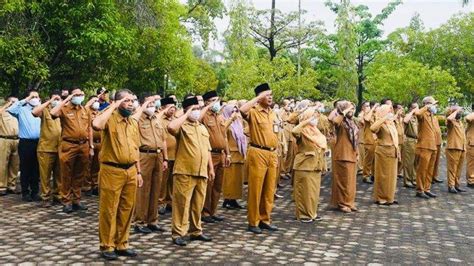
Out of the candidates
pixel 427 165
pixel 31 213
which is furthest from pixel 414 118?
pixel 31 213

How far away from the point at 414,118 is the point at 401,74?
57.5ft

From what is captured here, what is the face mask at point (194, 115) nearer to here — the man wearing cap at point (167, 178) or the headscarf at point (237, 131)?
the man wearing cap at point (167, 178)

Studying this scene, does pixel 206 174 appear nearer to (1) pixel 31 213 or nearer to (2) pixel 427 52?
(1) pixel 31 213

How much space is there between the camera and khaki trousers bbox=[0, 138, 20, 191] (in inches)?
385

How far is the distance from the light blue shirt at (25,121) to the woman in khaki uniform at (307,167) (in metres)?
4.43

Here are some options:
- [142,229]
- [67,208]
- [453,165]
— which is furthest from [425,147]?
[67,208]

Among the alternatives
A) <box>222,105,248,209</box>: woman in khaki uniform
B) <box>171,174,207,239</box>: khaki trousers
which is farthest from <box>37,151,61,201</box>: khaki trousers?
<box>171,174,207,239</box>: khaki trousers

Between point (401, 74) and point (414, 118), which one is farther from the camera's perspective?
point (401, 74)

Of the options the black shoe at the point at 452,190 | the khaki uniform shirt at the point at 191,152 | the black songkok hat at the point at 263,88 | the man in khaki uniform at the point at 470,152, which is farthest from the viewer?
the man in khaki uniform at the point at 470,152

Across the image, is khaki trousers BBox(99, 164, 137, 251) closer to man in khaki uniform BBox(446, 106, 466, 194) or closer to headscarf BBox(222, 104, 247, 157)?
headscarf BBox(222, 104, 247, 157)

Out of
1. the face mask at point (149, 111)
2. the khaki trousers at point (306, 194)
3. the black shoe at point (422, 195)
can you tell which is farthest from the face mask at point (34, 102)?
the black shoe at point (422, 195)

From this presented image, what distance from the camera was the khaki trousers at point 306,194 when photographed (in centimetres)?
816

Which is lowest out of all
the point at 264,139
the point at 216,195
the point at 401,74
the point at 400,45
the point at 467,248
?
the point at 467,248

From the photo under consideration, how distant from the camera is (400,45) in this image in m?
33.8
